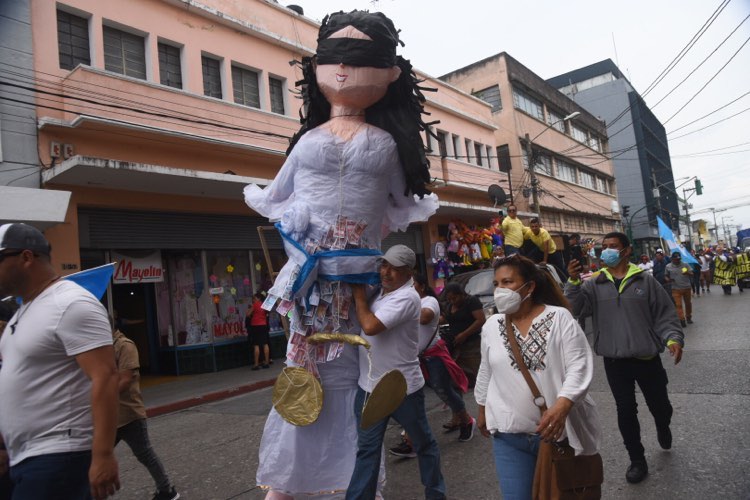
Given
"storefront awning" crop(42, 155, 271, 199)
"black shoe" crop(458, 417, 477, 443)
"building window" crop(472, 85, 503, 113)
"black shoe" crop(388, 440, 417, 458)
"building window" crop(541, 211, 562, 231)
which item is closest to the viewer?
"black shoe" crop(388, 440, 417, 458)

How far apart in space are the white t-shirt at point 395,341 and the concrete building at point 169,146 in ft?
24.1

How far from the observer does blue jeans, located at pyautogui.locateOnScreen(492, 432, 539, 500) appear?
231 cm

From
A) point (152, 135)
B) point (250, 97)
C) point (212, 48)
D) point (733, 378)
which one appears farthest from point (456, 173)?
point (733, 378)

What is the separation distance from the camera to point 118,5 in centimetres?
1018

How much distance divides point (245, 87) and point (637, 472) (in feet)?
38.5

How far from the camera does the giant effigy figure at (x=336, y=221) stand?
275 cm

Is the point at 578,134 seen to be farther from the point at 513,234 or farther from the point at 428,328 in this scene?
the point at 428,328

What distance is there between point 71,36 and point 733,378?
11527 mm

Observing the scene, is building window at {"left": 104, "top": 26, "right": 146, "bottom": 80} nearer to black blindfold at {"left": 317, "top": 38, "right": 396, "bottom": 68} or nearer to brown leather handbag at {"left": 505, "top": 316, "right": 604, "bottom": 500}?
black blindfold at {"left": 317, "top": 38, "right": 396, "bottom": 68}

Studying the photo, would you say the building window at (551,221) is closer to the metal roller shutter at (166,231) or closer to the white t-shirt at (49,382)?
the metal roller shutter at (166,231)

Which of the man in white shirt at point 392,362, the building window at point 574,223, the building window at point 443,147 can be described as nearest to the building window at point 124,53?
the man in white shirt at point 392,362

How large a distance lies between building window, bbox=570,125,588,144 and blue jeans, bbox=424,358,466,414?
109 feet

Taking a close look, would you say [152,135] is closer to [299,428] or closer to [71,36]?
[71,36]

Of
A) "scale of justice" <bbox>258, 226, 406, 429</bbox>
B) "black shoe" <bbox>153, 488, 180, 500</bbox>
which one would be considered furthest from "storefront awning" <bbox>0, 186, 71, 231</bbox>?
"scale of justice" <bbox>258, 226, 406, 429</bbox>
